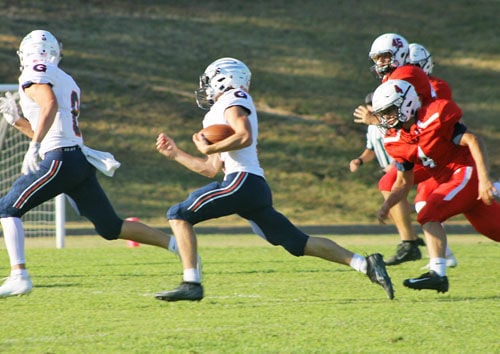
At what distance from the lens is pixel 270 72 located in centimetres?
2822

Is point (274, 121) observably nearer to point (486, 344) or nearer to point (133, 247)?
point (133, 247)

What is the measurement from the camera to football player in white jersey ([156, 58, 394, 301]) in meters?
7.52

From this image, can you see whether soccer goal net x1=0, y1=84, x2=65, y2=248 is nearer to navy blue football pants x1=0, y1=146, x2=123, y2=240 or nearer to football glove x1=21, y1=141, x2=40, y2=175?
navy blue football pants x1=0, y1=146, x2=123, y2=240

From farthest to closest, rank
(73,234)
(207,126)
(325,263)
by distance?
(73,234)
(325,263)
(207,126)

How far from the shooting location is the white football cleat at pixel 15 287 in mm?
8094

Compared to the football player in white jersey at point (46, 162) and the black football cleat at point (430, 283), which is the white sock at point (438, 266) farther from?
the football player in white jersey at point (46, 162)

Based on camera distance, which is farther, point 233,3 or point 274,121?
point 233,3

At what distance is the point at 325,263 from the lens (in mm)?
11055

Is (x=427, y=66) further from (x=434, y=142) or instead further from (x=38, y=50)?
(x=38, y=50)

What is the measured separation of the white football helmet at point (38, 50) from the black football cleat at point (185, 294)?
2.06m

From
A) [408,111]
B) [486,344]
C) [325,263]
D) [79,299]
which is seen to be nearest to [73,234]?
[325,263]

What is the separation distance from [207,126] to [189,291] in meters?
1.15

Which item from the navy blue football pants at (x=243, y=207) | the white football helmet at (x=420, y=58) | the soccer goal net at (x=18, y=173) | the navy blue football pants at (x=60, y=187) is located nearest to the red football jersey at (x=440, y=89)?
the white football helmet at (x=420, y=58)

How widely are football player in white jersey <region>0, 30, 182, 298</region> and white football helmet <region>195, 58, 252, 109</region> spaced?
1161 mm
